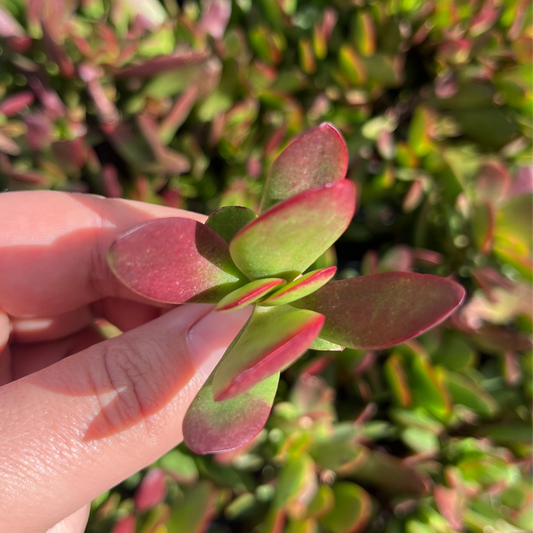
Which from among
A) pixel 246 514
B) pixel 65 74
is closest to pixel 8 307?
pixel 65 74

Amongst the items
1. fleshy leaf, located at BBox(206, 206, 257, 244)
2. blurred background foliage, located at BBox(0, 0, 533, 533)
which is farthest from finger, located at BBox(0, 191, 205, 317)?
fleshy leaf, located at BBox(206, 206, 257, 244)

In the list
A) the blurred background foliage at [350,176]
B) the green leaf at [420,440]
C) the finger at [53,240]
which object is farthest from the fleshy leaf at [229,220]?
the green leaf at [420,440]

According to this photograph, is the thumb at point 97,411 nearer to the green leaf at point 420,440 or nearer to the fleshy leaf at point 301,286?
the fleshy leaf at point 301,286

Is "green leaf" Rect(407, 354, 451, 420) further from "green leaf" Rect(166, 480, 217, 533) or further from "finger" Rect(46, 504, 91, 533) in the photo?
"finger" Rect(46, 504, 91, 533)

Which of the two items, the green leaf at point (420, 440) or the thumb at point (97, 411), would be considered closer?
the thumb at point (97, 411)

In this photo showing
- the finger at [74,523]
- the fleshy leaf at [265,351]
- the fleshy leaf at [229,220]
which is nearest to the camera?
the fleshy leaf at [265,351]

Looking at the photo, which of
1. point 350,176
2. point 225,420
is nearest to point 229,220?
point 225,420

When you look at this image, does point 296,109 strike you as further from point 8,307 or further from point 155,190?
point 8,307
